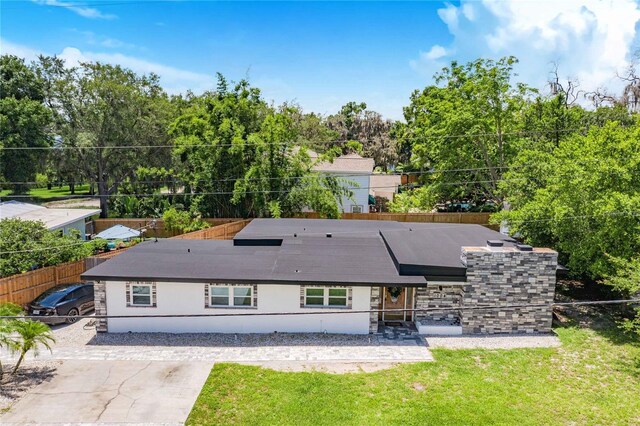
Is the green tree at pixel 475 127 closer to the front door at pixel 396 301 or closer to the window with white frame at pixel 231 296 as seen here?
the front door at pixel 396 301

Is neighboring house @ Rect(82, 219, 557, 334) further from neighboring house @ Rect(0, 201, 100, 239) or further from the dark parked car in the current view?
neighboring house @ Rect(0, 201, 100, 239)

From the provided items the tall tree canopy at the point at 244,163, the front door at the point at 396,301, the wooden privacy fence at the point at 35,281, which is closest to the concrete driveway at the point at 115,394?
the wooden privacy fence at the point at 35,281

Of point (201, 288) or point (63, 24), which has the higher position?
point (63, 24)

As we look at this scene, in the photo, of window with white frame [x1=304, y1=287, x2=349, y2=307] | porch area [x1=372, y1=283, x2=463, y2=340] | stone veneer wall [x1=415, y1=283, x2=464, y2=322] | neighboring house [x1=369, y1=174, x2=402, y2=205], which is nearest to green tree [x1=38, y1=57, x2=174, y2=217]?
neighboring house [x1=369, y1=174, x2=402, y2=205]

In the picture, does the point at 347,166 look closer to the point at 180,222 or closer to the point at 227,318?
the point at 180,222

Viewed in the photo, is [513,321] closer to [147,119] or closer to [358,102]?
[147,119]

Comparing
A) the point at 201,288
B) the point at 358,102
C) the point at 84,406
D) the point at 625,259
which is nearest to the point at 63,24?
the point at 201,288

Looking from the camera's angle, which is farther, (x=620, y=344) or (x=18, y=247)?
(x=18, y=247)
